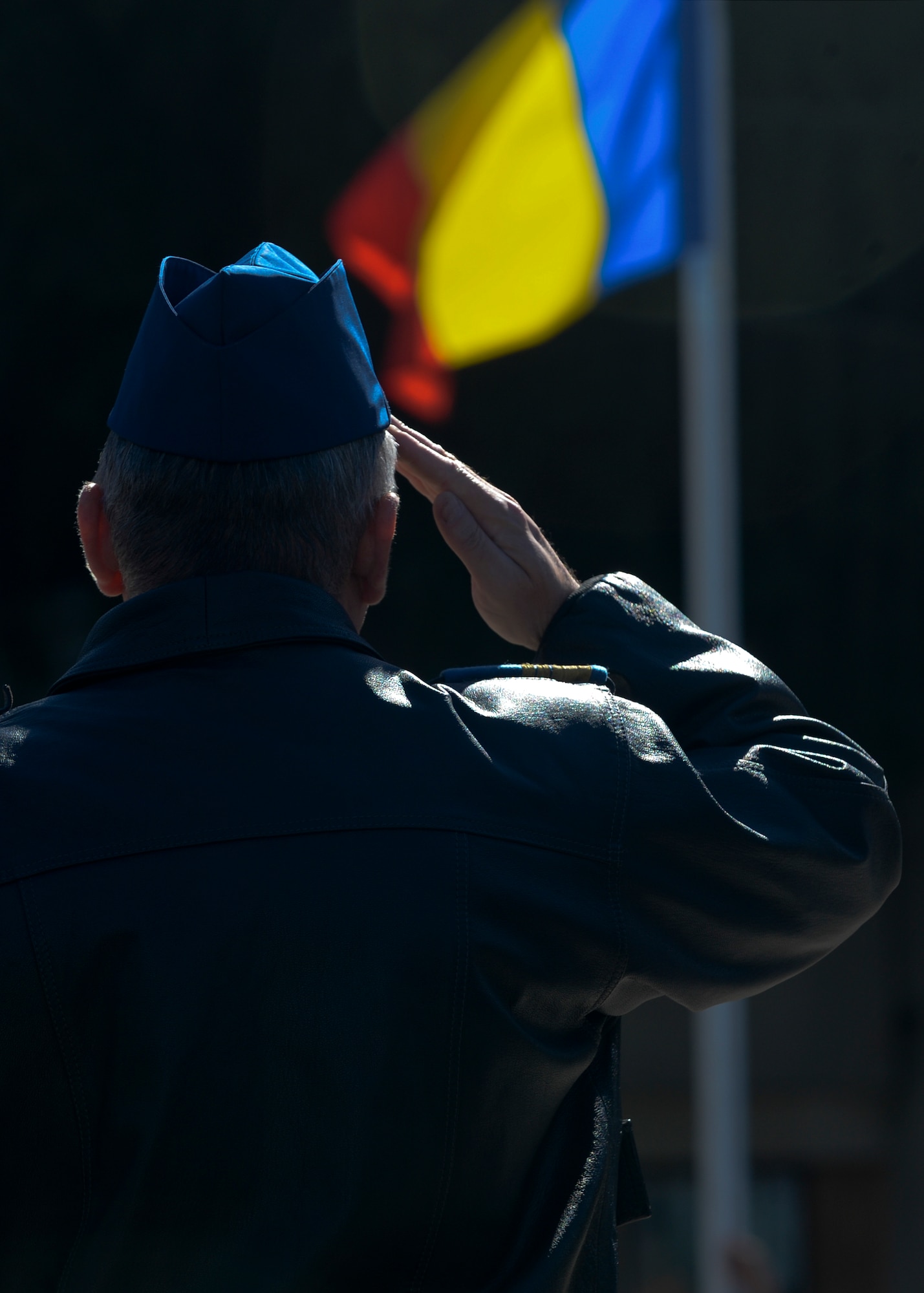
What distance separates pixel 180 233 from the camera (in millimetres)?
6895

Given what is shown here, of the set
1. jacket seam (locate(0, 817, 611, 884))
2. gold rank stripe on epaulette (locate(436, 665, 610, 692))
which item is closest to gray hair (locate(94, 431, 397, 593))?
gold rank stripe on epaulette (locate(436, 665, 610, 692))

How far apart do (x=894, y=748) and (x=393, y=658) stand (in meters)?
2.68

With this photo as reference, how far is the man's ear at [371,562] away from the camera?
1.31 m

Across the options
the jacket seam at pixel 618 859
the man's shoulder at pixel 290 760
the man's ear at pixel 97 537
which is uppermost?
the man's ear at pixel 97 537

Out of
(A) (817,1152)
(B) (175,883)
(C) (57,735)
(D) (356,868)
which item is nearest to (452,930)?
(D) (356,868)

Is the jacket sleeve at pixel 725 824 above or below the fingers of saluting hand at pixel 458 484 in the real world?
below

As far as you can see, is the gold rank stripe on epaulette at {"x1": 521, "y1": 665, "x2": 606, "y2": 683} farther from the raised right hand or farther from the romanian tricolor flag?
the romanian tricolor flag

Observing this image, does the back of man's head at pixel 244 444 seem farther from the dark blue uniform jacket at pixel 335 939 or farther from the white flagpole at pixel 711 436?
the white flagpole at pixel 711 436

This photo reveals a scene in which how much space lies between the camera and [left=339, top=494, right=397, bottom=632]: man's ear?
1.31m

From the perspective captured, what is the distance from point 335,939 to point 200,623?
0.29 metres

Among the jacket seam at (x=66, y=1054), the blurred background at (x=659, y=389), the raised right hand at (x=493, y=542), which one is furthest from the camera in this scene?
the blurred background at (x=659, y=389)

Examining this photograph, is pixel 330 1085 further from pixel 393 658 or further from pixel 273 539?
pixel 393 658

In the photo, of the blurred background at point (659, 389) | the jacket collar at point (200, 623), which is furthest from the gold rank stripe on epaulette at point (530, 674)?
the blurred background at point (659, 389)

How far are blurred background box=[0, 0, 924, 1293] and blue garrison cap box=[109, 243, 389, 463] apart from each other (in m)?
5.44
